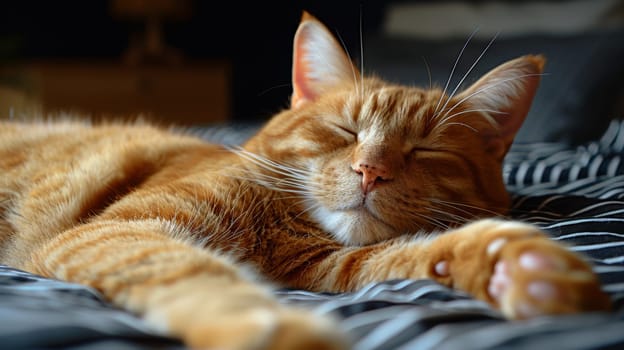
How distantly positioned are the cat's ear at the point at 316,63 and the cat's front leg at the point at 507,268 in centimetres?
61

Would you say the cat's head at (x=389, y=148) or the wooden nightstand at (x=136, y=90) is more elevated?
the cat's head at (x=389, y=148)

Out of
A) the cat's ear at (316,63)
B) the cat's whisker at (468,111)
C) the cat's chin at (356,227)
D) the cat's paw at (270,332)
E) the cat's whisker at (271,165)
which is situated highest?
the cat's ear at (316,63)

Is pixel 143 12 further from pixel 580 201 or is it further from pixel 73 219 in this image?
pixel 580 201

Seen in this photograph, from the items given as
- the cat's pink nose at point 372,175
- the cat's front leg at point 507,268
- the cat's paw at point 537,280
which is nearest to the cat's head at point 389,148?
the cat's pink nose at point 372,175

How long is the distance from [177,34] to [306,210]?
4286 mm

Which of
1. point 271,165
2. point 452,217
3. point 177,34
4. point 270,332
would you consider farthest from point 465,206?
point 177,34

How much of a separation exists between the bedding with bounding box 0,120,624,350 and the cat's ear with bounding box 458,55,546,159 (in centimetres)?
20

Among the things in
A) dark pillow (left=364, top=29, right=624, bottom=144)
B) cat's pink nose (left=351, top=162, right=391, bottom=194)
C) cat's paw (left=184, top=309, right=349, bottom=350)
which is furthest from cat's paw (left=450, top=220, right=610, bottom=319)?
dark pillow (left=364, top=29, right=624, bottom=144)

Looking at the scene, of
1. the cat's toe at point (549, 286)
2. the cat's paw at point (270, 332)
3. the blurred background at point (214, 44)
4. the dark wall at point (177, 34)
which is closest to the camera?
the cat's paw at point (270, 332)

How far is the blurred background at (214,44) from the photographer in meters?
2.80

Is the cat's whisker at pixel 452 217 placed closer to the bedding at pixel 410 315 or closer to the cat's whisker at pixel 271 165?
the bedding at pixel 410 315

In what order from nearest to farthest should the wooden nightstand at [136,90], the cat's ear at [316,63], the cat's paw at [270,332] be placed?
the cat's paw at [270,332] → the cat's ear at [316,63] → the wooden nightstand at [136,90]

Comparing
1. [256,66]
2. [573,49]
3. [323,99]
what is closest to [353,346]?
[323,99]

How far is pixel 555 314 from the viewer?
0.75m
